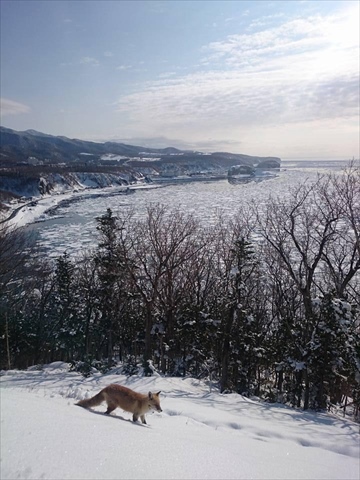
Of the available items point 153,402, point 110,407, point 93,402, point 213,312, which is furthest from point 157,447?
point 213,312

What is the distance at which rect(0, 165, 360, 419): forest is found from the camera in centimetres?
1072

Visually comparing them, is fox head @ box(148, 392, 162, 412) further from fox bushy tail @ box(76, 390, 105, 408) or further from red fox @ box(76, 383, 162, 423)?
fox bushy tail @ box(76, 390, 105, 408)

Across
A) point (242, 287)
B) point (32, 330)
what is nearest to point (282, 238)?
point (242, 287)

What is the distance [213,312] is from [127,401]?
1243cm

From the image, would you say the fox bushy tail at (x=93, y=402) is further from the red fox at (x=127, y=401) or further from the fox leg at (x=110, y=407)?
the fox leg at (x=110, y=407)

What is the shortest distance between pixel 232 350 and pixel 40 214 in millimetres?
61649

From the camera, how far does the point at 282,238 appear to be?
1476 centimetres

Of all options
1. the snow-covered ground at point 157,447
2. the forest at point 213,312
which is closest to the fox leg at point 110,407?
the snow-covered ground at point 157,447

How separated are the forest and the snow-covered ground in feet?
16.8

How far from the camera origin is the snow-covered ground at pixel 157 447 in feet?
8.68

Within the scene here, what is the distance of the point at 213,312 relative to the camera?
16688mm

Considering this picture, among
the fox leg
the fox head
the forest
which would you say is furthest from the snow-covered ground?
the forest

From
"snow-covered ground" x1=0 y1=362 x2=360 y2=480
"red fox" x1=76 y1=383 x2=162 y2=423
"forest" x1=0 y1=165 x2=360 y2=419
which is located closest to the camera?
"snow-covered ground" x1=0 y1=362 x2=360 y2=480

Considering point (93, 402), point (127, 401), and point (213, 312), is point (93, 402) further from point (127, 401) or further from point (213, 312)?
point (213, 312)
